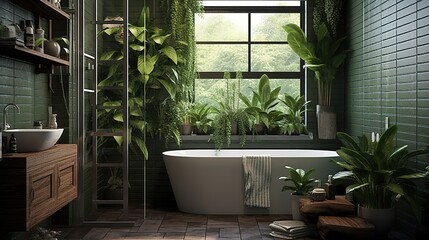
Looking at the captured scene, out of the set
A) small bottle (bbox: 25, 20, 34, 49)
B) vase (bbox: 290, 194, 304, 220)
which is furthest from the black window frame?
small bottle (bbox: 25, 20, 34, 49)

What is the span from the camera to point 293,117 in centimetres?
716

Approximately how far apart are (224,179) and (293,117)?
1.35m

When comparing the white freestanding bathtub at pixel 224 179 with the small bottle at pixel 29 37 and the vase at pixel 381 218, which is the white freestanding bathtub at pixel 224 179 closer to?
the vase at pixel 381 218

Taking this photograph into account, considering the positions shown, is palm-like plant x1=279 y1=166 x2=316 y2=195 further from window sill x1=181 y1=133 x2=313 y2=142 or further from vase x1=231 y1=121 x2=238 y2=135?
vase x1=231 y1=121 x2=238 y2=135

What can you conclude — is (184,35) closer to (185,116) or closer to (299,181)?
(185,116)

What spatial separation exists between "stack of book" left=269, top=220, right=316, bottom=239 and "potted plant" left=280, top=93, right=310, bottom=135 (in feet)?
6.02

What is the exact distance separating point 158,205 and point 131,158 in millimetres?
621

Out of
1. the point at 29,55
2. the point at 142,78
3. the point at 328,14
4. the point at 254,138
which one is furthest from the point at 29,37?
the point at 328,14

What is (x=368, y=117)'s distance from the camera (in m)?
6.29

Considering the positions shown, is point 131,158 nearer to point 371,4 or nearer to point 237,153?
point 237,153

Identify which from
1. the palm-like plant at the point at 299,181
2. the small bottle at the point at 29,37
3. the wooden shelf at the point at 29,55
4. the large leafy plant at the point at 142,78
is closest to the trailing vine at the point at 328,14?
the large leafy plant at the point at 142,78

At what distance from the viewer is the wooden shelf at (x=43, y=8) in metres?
4.66

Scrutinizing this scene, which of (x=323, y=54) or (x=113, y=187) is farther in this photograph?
(x=323, y=54)

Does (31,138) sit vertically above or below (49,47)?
below
